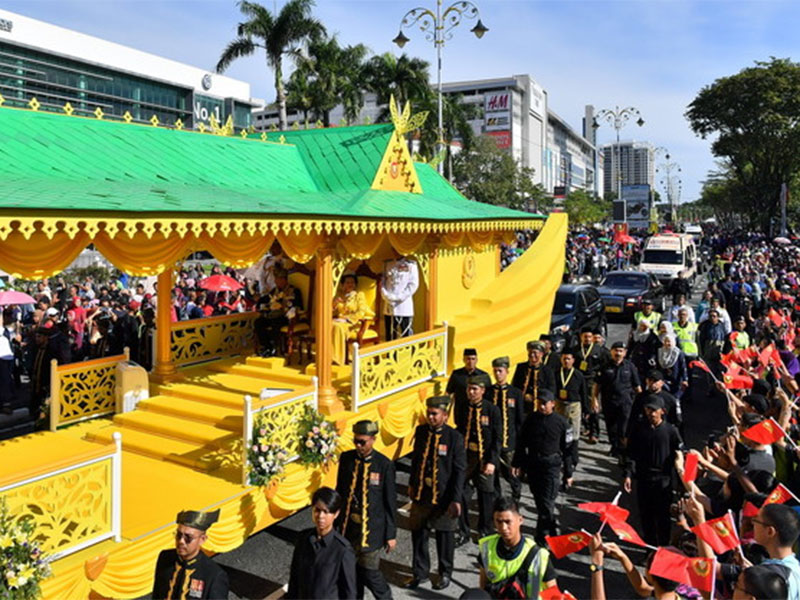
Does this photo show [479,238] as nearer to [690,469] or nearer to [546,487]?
[546,487]

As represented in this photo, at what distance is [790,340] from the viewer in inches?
457

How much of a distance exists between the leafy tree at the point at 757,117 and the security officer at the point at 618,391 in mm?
44754

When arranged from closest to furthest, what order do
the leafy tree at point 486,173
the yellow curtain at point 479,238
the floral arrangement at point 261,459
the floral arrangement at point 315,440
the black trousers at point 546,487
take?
the floral arrangement at point 261,459 → the black trousers at point 546,487 → the floral arrangement at point 315,440 → the yellow curtain at point 479,238 → the leafy tree at point 486,173

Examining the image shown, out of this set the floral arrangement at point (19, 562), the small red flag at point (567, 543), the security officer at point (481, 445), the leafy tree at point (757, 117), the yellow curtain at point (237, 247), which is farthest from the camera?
the leafy tree at point (757, 117)

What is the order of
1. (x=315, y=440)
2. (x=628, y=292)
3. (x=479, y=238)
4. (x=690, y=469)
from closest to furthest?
(x=690, y=469)
(x=315, y=440)
(x=479, y=238)
(x=628, y=292)

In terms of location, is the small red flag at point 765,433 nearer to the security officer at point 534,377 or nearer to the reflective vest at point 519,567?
the reflective vest at point 519,567

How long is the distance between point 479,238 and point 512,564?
9.42m

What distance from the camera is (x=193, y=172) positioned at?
9203mm

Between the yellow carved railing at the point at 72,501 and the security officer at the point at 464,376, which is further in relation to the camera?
the security officer at the point at 464,376

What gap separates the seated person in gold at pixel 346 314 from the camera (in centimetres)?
1083

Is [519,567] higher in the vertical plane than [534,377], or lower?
lower

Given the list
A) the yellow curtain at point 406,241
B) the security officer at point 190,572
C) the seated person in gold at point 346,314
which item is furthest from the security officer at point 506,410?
the security officer at point 190,572

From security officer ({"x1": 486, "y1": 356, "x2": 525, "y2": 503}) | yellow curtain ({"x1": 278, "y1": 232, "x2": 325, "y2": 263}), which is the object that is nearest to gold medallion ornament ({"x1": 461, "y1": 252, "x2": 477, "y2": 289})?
yellow curtain ({"x1": 278, "y1": 232, "x2": 325, "y2": 263})

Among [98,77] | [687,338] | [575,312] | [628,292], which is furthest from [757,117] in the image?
[98,77]
